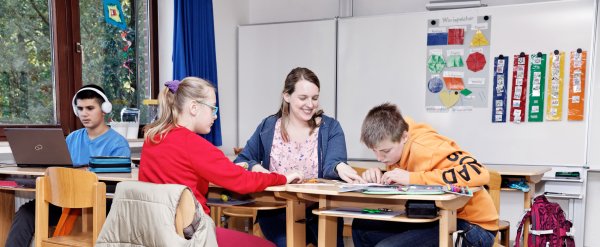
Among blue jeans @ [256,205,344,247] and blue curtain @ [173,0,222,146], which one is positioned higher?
blue curtain @ [173,0,222,146]

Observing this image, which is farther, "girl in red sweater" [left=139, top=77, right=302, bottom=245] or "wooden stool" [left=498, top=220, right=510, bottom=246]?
"wooden stool" [left=498, top=220, right=510, bottom=246]

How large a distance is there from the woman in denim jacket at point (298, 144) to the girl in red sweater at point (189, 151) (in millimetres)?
388

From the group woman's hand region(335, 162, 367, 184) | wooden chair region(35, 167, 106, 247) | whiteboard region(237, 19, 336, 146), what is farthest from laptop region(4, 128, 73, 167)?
whiteboard region(237, 19, 336, 146)

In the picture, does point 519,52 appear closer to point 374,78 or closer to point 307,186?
point 374,78

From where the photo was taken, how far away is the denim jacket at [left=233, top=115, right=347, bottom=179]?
2305 mm

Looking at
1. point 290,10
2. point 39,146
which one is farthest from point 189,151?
point 290,10

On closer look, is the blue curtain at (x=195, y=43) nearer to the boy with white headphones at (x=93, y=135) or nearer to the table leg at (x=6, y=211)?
the boy with white headphones at (x=93, y=135)

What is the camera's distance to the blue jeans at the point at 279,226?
7.34 ft

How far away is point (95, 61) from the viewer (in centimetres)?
405

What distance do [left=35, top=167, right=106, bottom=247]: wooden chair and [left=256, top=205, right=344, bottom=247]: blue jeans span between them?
2.19ft

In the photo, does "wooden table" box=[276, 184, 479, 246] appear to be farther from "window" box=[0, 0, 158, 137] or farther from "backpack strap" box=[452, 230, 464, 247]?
"window" box=[0, 0, 158, 137]

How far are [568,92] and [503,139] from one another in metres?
0.58

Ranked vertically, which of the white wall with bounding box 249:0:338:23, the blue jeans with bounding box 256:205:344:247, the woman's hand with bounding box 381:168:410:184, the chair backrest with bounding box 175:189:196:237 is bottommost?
the blue jeans with bounding box 256:205:344:247

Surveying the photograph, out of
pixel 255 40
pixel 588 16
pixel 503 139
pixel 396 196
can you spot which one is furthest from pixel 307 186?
pixel 255 40
